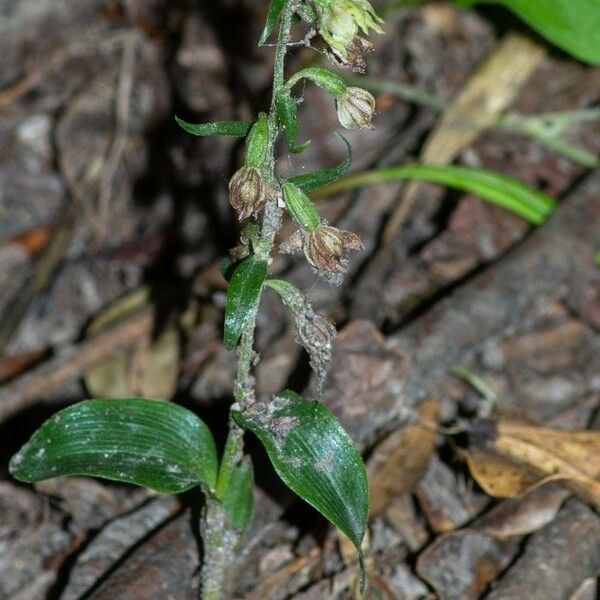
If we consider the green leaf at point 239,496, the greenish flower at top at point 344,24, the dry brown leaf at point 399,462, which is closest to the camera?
the greenish flower at top at point 344,24

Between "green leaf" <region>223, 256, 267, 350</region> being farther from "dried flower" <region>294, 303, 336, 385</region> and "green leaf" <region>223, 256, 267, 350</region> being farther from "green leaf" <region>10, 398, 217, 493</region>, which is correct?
"green leaf" <region>10, 398, 217, 493</region>

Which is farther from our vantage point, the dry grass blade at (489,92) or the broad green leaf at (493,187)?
the dry grass blade at (489,92)

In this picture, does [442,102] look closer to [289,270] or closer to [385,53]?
[385,53]

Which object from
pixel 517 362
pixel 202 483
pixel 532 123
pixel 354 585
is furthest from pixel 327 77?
A: pixel 532 123

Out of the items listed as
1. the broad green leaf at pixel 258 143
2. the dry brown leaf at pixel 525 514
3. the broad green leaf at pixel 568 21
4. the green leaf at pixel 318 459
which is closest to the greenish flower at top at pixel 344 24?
the broad green leaf at pixel 258 143

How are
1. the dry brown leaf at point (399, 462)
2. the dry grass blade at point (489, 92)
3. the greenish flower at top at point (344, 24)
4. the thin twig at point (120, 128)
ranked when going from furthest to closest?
the thin twig at point (120, 128) < the dry grass blade at point (489, 92) < the dry brown leaf at point (399, 462) < the greenish flower at top at point (344, 24)

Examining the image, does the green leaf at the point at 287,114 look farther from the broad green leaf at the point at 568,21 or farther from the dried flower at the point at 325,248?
the broad green leaf at the point at 568,21
